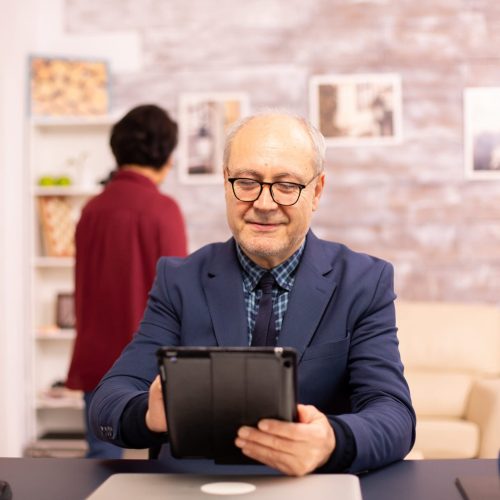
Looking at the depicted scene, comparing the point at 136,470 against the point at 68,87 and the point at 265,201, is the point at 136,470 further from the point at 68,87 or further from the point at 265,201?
the point at 68,87

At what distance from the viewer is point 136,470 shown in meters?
1.29

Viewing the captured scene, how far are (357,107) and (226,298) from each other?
3304mm

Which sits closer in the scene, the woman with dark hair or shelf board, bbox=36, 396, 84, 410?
the woman with dark hair

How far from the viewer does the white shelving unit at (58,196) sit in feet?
15.3

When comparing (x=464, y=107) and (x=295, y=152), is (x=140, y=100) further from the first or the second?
(x=295, y=152)

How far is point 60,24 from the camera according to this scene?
195 inches

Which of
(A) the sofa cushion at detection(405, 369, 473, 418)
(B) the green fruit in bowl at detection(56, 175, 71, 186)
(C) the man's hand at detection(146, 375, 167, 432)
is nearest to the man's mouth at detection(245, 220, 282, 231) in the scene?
(C) the man's hand at detection(146, 375, 167, 432)

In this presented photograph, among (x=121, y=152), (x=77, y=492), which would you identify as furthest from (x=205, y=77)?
(x=77, y=492)

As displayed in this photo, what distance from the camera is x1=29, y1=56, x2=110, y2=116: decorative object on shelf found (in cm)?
468

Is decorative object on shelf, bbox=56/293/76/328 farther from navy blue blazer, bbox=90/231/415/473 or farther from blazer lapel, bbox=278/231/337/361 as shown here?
blazer lapel, bbox=278/231/337/361

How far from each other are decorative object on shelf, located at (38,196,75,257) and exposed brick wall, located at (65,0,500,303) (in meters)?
0.67

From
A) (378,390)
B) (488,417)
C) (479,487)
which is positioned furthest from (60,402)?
(479,487)

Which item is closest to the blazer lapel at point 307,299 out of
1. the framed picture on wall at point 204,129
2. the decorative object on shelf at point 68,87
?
the framed picture on wall at point 204,129

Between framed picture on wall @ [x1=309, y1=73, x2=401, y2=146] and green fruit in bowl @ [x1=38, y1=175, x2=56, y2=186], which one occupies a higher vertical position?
framed picture on wall @ [x1=309, y1=73, x2=401, y2=146]
